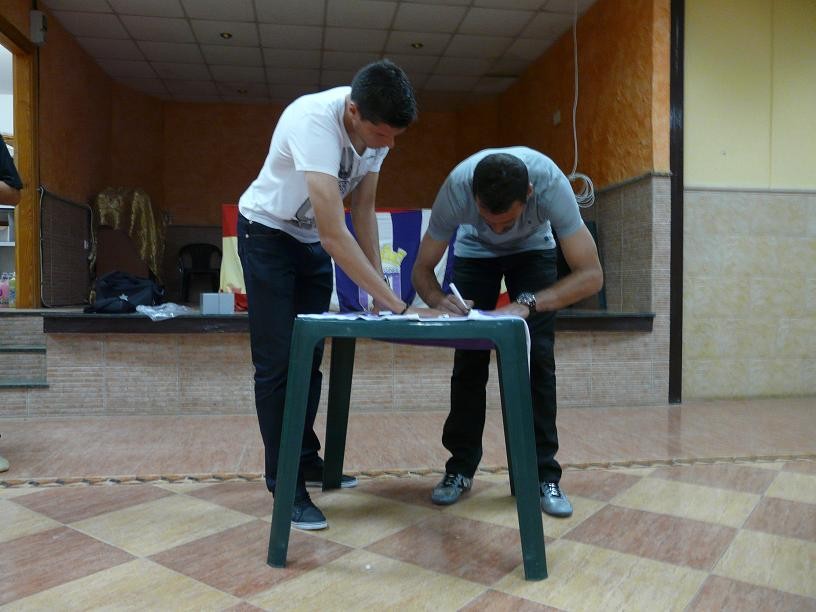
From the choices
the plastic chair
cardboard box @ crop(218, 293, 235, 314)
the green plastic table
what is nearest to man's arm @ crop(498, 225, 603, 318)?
the green plastic table

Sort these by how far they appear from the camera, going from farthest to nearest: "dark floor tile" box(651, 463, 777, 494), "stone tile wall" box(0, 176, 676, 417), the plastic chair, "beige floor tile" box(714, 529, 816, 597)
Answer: the plastic chair, "stone tile wall" box(0, 176, 676, 417), "dark floor tile" box(651, 463, 777, 494), "beige floor tile" box(714, 529, 816, 597)

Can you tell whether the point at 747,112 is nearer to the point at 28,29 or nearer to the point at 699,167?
the point at 699,167

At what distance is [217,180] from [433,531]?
21.2ft

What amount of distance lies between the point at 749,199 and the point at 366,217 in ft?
9.14

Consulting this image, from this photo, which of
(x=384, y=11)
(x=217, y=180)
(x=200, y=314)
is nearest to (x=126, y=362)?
(x=200, y=314)

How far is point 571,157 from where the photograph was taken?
4723 mm

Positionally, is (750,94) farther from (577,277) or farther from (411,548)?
(411,548)

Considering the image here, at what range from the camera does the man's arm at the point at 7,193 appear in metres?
2.08

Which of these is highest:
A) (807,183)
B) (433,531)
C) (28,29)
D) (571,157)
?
(28,29)

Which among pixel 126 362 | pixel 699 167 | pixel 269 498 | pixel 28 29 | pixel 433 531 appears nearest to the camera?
pixel 433 531

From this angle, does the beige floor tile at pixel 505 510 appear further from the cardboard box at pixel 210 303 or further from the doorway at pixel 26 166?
Answer: the doorway at pixel 26 166

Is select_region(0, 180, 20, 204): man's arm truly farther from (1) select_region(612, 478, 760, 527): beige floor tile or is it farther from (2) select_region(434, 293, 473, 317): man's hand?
(1) select_region(612, 478, 760, 527): beige floor tile

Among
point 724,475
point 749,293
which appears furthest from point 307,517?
point 749,293

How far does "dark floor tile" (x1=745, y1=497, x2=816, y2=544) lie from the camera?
154 centimetres
